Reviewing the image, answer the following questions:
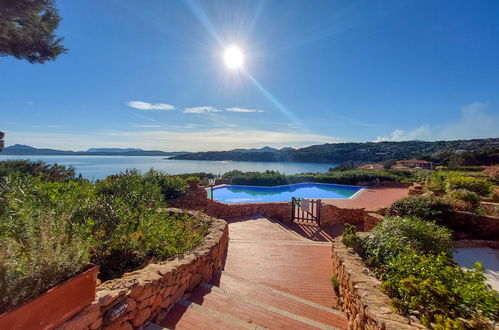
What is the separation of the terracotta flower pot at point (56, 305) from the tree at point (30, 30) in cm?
Answer: 654

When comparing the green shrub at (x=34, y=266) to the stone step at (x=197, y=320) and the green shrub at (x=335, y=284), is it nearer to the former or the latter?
the stone step at (x=197, y=320)

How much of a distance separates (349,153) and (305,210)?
128 ft

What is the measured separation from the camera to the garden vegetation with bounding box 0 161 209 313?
4.18 feet

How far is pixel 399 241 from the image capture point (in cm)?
301

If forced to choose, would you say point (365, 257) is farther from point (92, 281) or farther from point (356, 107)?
point (356, 107)

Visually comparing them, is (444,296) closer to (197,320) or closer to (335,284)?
(335,284)

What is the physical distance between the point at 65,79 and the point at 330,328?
39.1 feet

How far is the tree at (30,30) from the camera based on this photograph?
15.4ft

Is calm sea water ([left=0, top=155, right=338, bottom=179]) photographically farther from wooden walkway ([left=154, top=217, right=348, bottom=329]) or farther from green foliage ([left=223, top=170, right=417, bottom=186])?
wooden walkway ([left=154, top=217, right=348, bottom=329])

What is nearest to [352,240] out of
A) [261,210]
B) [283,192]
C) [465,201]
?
[261,210]

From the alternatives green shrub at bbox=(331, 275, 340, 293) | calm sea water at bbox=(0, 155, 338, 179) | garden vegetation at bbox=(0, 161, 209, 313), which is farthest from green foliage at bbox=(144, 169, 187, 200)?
green shrub at bbox=(331, 275, 340, 293)

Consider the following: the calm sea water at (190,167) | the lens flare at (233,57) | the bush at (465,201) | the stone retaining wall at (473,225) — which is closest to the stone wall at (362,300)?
the stone retaining wall at (473,225)

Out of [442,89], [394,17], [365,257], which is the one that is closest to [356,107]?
A: [442,89]

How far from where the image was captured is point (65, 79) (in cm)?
869
